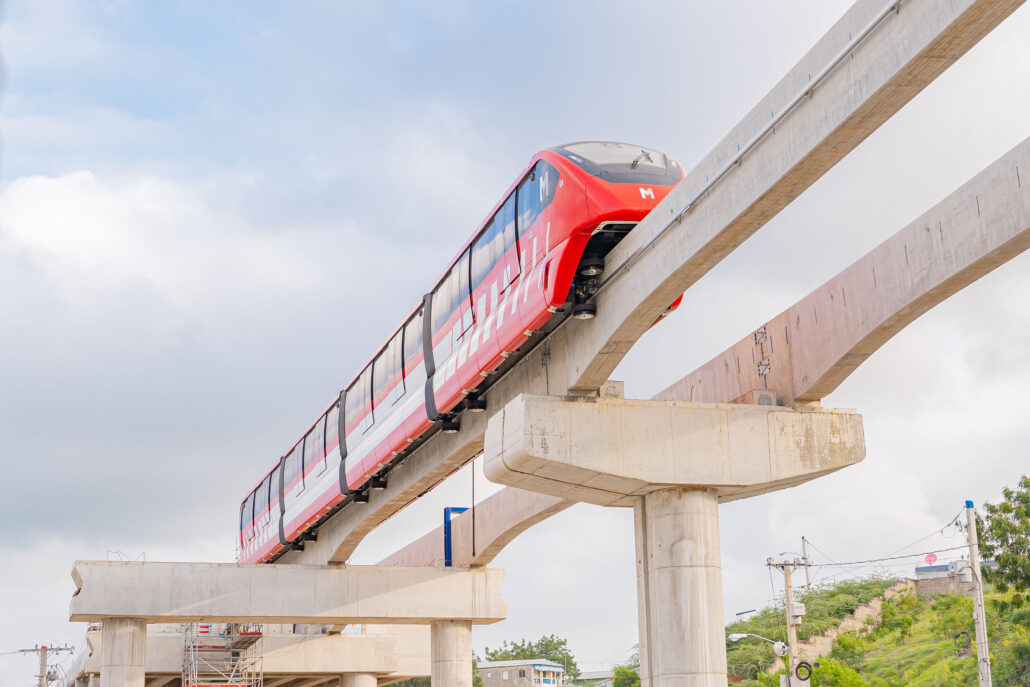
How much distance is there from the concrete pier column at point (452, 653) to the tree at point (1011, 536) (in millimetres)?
19928

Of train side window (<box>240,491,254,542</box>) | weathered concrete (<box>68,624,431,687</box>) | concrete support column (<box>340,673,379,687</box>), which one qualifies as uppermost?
train side window (<box>240,491,254,542</box>)

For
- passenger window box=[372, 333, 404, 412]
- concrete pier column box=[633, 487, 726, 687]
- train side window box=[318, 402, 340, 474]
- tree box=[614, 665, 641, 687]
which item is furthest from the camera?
tree box=[614, 665, 641, 687]

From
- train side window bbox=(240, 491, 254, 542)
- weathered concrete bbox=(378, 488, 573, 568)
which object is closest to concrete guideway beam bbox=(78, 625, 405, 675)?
train side window bbox=(240, 491, 254, 542)

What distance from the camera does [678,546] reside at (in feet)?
56.1

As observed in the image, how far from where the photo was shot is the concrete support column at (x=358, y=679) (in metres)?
39.6

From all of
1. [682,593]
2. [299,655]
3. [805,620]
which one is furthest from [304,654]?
[805,620]

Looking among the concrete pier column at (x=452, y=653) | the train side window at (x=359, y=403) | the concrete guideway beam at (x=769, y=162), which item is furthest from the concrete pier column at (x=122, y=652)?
the concrete guideway beam at (x=769, y=162)

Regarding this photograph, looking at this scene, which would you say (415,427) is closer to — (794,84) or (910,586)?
(794,84)

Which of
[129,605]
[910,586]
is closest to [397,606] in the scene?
[129,605]

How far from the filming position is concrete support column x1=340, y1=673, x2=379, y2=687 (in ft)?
130

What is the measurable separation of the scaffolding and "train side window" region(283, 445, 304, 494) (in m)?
8.05

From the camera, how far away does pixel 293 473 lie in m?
29.3

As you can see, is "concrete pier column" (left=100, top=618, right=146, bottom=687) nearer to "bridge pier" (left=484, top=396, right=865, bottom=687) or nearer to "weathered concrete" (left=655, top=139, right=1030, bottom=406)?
"bridge pier" (left=484, top=396, right=865, bottom=687)

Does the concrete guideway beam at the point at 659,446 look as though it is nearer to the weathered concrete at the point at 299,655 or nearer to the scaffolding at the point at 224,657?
the scaffolding at the point at 224,657
